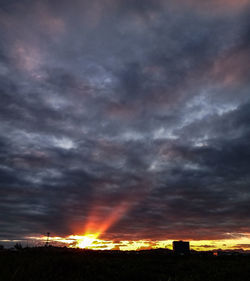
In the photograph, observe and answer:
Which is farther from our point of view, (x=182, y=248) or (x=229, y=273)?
(x=182, y=248)

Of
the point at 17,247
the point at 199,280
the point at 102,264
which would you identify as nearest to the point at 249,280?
the point at 199,280

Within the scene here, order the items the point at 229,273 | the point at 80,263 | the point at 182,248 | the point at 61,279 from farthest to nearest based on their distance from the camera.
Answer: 1. the point at 182,248
2. the point at 229,273
3. the point at 80,263
4. the point at 61,279

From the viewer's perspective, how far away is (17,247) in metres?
26.3

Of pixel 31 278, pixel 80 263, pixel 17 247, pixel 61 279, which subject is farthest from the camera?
pixel 17 247

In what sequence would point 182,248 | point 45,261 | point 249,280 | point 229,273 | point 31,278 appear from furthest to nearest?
point 182,248
point 229,273
point 249,280
point 45,261
point 31,278

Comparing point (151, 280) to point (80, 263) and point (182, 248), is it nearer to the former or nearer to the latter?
point (80, 263)

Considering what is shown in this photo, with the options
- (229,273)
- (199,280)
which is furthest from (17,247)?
(229,273)

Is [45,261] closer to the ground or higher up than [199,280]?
higher up

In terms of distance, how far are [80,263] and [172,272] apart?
336 inches

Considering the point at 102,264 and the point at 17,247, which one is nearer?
the point at 102,264

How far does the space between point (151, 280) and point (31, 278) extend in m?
8.23

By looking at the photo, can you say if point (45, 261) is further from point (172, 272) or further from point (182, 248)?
point (182, 248)

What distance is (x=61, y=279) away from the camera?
14.2 meters

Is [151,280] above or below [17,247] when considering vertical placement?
below
